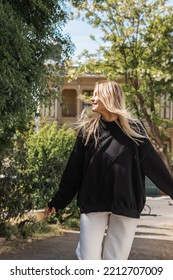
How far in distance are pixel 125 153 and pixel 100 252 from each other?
654mm

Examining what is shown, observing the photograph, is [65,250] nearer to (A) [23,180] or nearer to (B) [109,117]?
(A) [23,180]

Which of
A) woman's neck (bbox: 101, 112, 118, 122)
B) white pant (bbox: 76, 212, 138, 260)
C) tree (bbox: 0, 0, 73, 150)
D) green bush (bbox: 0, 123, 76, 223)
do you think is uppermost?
tree (bbox: 0, 0, 73, 150)

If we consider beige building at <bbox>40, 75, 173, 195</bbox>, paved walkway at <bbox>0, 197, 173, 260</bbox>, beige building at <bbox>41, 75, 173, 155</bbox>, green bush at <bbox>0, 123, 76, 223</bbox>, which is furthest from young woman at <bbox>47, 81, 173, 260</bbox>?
beige building at <bbox>41, 75, 173, 155</bbox>

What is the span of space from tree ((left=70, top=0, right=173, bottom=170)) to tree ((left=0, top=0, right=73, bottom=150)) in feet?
20.1

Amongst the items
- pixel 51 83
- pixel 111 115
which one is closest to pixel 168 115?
pixel 51 83

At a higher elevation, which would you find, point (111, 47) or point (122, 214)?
point (111, 47)

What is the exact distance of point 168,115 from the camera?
132 feet

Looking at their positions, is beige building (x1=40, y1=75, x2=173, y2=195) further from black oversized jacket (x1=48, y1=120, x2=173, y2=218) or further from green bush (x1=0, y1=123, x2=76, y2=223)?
black oversized jacket (x1=48, y1=120, x2=173, y2=218)

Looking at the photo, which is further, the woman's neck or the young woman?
the woman's neck

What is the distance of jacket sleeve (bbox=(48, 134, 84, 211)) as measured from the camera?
139 inches

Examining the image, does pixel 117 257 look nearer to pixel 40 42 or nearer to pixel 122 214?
pixel 122 214

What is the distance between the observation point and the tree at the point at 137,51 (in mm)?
14070

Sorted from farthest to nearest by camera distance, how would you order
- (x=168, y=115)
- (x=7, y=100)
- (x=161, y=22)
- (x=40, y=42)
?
1. (x=168, y=115)
2. (x=161, y=22)
3. (x=40, y=42)
4. (x=7, y=100)

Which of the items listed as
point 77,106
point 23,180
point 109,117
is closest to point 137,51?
point 23,180
